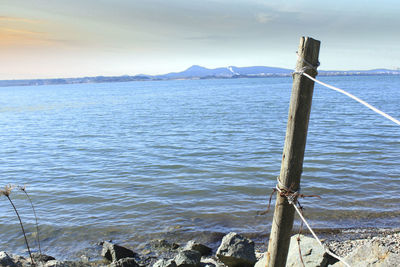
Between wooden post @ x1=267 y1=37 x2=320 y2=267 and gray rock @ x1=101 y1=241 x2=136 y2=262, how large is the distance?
186 inches

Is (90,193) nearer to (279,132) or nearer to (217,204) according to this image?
(217,204)

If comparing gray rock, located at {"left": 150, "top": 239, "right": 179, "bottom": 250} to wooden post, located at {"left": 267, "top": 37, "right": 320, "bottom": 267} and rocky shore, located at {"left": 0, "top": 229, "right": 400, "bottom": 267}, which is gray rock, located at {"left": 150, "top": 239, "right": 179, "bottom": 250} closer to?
rocky shore, located at {"left": 0, "top": 229, "right": 400, "bottom": 267}

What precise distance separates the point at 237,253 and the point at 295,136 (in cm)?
427

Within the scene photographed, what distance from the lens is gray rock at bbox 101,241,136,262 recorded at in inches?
298

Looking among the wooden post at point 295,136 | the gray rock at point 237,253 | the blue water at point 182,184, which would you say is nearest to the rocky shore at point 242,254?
the gray rock at point 237,253

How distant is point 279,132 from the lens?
2669cm

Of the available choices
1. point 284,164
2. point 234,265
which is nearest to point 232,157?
point 234,265

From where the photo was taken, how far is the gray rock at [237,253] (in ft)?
23.1

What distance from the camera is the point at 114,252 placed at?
24.8 ft

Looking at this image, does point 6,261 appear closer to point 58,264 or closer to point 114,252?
point 58,264

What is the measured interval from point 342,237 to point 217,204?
4075 millimetres

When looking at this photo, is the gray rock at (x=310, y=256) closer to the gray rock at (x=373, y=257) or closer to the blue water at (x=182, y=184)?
the gray rock at (x=373, y=257)

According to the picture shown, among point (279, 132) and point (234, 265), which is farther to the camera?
point (279, 132)

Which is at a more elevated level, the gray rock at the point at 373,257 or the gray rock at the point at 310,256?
the gray rock at the point at 373,257
